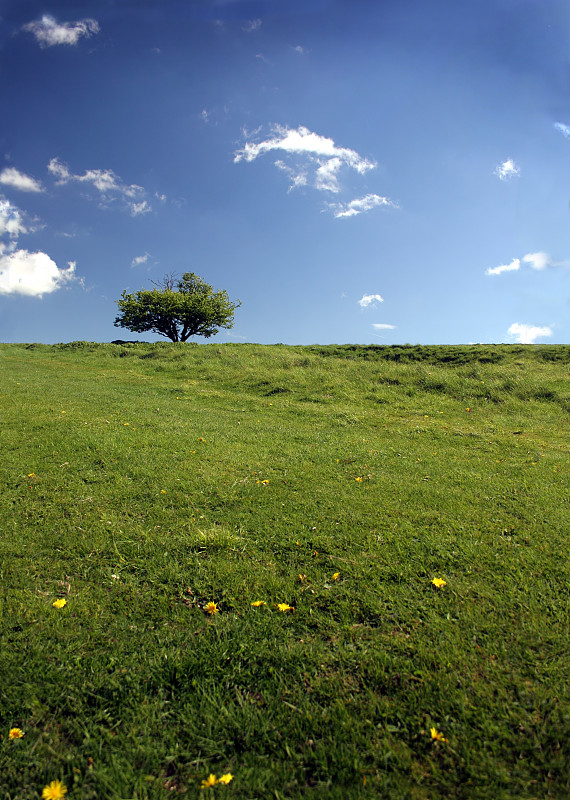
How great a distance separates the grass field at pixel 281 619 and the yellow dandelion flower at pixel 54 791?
0.7 inches

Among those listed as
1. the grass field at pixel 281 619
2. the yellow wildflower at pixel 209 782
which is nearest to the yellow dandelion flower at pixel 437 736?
the grass field at pixel 281 619

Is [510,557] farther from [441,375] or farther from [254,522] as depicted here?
[441,375]

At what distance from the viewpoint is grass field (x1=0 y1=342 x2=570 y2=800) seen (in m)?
2.61

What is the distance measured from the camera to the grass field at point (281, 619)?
261 centimetres

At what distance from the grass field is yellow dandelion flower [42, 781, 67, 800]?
0.7 inches

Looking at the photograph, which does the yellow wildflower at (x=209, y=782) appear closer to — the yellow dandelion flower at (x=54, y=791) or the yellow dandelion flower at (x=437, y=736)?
the yellow dandelion flower at (x=54, y=791)

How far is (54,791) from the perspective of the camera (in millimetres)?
2516

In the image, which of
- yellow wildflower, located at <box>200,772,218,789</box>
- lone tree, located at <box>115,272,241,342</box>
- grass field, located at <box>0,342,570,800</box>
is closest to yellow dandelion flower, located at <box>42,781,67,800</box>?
grass field, located at <box>0,342,570,800</box>

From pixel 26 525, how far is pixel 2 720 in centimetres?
299

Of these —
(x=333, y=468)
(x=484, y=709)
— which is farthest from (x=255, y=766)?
(x=333, y=468)

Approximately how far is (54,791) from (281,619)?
183 cm

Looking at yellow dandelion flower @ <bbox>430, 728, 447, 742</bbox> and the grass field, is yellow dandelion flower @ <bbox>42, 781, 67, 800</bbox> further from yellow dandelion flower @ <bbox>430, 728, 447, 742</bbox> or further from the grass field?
yellow dandelion flower @ <bbox>430, 728, 447, 742</bbox>

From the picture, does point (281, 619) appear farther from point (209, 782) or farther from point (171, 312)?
point (171, 312)

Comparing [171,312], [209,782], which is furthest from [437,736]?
[171,312]
